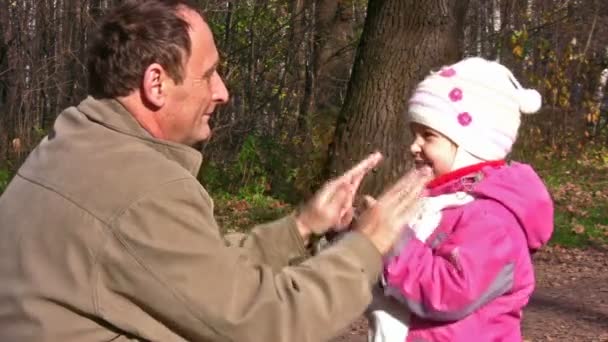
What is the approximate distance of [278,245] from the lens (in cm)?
310

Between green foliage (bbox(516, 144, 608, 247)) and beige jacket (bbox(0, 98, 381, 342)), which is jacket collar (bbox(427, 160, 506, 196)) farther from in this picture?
green foliage (bbox(516, 144, 608, 247))

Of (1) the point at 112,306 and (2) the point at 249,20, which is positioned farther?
(2) the point at 249,20

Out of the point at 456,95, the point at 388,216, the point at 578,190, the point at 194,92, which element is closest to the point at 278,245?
the point at 388,216

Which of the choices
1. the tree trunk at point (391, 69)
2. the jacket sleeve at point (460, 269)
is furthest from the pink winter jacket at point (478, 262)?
the tree trunk at point (391, 69)

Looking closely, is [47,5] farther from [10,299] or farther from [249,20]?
[10,299]

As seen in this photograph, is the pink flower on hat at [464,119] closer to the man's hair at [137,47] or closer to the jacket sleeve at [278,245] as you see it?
the jacket sleeve at [278,245]

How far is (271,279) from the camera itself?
2.46 m

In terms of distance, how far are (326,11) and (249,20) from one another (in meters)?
1.43

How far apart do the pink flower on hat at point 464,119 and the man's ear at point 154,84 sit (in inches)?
39.9

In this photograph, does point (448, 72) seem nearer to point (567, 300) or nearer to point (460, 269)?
point (460, 269)

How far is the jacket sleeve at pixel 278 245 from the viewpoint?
309 centimetres

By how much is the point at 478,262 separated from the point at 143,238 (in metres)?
1.06

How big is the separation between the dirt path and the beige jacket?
4.78 metres

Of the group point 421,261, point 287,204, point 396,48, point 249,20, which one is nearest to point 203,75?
point 421,261
